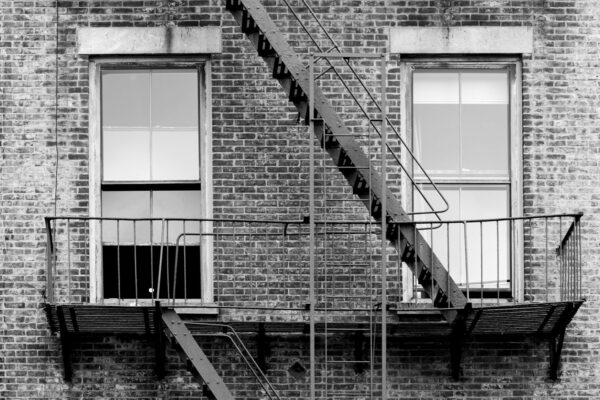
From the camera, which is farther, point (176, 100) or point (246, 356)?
point (176, 100)

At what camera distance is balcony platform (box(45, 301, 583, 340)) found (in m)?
12.9

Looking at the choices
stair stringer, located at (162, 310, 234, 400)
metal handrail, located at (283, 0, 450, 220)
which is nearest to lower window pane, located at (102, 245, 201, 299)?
stair stringer, located at (162, 310, 234, 400)

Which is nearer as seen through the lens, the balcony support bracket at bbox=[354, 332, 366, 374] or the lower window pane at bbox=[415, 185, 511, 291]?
the balcony support bracket at bbox=[354, 332, 366, 374]

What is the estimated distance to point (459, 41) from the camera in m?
14.1

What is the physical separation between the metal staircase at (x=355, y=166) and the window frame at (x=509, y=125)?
3.30 ft

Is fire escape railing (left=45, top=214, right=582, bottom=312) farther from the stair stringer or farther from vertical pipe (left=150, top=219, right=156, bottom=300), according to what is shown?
the stair stringer

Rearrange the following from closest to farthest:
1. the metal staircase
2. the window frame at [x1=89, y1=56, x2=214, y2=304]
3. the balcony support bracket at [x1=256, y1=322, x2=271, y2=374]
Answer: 1. the metal staircase
2. the balcony support bracket at [x1=256, y1=322, x2=271, y2=374]
3. the window frame at [x1=89, y1=56, x2=214, y2=304]

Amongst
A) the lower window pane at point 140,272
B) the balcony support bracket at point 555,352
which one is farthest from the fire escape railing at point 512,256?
the lower window pane at point 140,272

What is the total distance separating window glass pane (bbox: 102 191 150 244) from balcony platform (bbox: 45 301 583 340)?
1020mm

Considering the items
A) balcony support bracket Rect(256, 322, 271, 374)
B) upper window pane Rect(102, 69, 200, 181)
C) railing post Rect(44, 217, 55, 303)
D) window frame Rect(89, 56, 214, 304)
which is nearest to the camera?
railing post Rect(44, 217, 55, 303)

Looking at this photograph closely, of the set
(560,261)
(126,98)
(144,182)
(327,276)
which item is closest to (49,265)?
(144,182)

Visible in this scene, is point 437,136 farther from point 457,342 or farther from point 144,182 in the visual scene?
point 144,182

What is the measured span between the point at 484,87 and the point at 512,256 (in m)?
1.70

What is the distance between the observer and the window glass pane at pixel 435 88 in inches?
563
